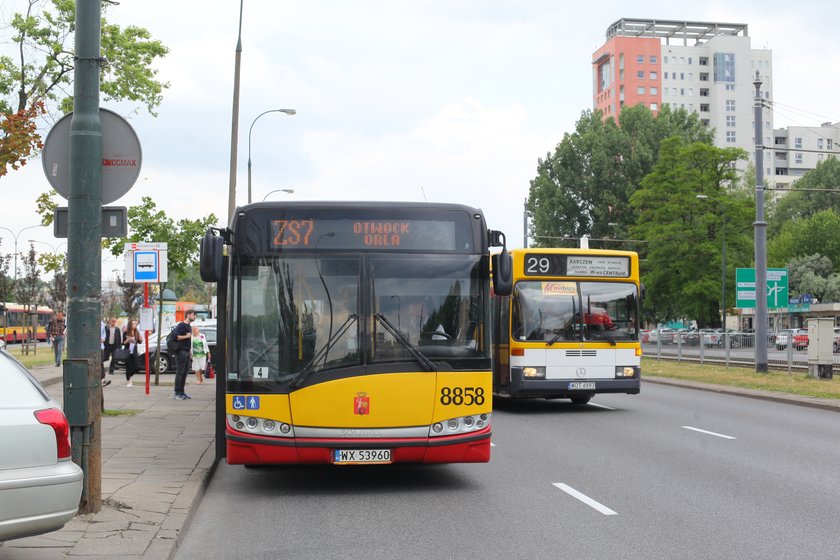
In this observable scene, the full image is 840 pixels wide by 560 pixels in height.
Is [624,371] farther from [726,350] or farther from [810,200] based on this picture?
[810,200]

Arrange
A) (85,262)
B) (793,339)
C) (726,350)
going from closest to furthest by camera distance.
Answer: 1. (85,262)
2. (793,339)
3. (726,350)

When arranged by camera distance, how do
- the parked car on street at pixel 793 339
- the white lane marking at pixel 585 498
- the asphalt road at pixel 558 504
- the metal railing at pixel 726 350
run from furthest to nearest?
the metal railing at pixel 726 350
the parked car on street at pixel 793 339
the white lane marking at pixel 585 498
the asphalt road at pixel 558 504

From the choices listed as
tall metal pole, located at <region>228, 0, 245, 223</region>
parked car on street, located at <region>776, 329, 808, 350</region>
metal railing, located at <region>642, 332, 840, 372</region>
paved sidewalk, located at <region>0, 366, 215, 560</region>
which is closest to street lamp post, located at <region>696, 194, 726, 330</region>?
metal railing, located at <region>642, 332, 840, 372</region>

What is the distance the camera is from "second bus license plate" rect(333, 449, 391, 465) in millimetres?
9414

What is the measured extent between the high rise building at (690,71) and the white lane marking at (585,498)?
4764 inches

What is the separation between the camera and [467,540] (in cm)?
732

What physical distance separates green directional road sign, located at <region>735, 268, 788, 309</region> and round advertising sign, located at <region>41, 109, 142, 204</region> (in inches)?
993

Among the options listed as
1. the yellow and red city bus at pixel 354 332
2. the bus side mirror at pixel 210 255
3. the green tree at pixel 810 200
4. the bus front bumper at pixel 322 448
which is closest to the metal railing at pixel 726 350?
the yellow and red city bus at pixel 354 332

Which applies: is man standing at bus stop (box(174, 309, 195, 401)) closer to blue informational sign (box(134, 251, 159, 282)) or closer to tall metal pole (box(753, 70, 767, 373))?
blue informational sign (box(134, 251, 159, 282))

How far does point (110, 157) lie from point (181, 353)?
517 inches

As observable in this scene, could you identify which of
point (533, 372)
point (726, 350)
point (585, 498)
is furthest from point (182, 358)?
point (726, 350)

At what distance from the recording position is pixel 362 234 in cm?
989

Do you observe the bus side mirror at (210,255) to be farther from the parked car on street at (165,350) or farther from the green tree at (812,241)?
the green tree at (812,241)

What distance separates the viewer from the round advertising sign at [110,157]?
7934 mm
